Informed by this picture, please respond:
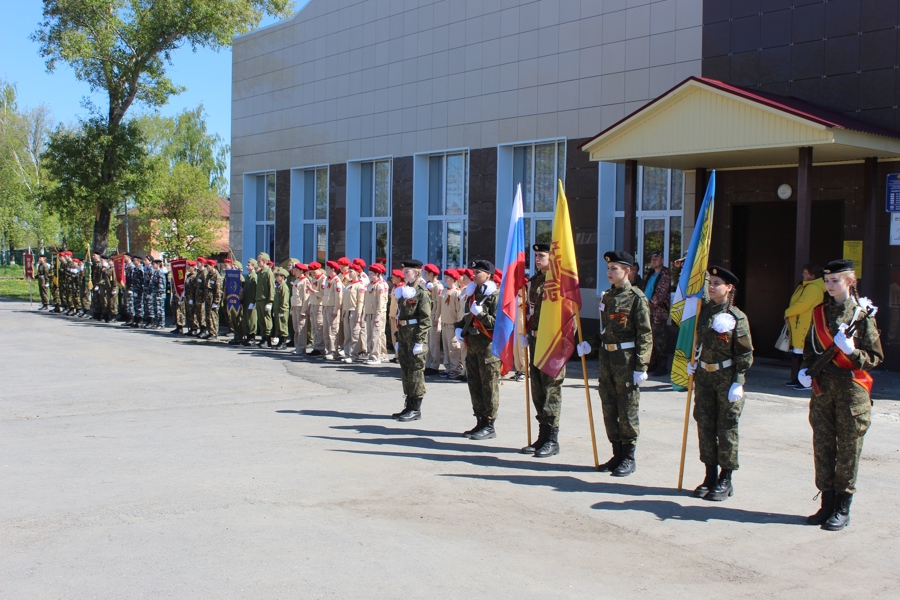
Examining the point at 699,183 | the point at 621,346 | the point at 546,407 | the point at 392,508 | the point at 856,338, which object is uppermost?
the point at 699,183

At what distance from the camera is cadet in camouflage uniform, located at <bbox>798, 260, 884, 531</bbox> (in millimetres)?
6496

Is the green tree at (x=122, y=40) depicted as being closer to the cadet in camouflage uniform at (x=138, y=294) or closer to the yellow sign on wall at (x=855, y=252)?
the cadet in camouflage uniform at (x=138, y=294)

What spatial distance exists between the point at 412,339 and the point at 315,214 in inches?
706

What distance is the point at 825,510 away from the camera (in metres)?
6.60

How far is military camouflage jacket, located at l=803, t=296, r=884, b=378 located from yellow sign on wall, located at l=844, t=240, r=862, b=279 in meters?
8.49

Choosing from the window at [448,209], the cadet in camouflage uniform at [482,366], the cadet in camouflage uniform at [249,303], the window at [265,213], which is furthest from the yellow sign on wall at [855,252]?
the window at [265,213]

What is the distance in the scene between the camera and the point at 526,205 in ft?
67.5

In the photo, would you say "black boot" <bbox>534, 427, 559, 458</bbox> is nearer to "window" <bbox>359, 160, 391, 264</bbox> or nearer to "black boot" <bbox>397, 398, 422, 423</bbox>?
"black boot" <bbox>397, 398, 422, 423</bbox>

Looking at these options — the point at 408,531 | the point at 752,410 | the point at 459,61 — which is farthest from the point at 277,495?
the point at 459,61

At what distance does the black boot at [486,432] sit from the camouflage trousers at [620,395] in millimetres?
1790

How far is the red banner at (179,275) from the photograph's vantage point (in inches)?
888

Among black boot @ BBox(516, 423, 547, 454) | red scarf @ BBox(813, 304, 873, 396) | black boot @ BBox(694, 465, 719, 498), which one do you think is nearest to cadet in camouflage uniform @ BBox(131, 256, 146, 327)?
black boot @ BBox(516, 423, 547, 454)

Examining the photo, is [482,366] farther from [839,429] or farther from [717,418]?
[839,429]

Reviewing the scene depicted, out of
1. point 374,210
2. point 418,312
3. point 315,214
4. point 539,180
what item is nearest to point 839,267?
point 418,312
